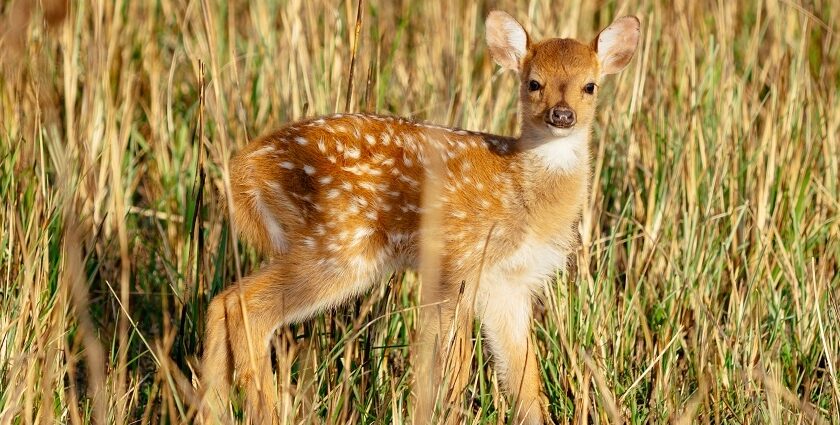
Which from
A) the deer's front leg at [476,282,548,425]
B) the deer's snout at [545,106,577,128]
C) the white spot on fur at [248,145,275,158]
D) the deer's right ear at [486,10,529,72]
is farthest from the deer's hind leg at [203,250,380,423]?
the deer's right ear at [486,10,529,72]

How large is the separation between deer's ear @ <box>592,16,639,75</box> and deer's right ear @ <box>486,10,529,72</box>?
0.24m

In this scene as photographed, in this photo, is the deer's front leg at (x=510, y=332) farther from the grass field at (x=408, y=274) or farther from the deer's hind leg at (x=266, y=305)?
the deer's hind leg at (x=266, y=305)

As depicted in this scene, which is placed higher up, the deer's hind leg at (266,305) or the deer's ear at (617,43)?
the deer's ear at (617,43)

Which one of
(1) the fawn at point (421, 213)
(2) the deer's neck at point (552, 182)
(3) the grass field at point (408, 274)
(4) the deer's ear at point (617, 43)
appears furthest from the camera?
(4) the deer's ear at point (617, 43)

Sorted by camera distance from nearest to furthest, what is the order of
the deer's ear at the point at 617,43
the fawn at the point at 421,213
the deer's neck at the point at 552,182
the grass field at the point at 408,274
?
the grass field at the point at 408,274 < the fawn at the point at 421,213 < the deer's neck at the point at 552,182 < the deer's ear at the point at 617,43

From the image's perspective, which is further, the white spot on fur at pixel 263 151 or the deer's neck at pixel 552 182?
the deer's neck at pixel 552 182

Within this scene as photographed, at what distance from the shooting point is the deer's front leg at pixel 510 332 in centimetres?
393

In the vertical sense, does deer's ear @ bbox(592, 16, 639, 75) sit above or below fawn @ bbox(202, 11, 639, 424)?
above

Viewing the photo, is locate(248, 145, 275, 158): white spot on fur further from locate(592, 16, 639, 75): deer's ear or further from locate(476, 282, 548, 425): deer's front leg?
locate(592, 16, 639, 75): deer's ear

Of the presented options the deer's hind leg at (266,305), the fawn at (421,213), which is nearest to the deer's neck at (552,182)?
the fawn at (421,213)

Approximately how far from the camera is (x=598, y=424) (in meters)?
3.53

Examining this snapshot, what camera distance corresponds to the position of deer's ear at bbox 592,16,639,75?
Answer: 4051mm

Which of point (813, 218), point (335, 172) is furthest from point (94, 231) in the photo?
point (813, 218)

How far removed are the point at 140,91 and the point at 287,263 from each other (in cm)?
188
